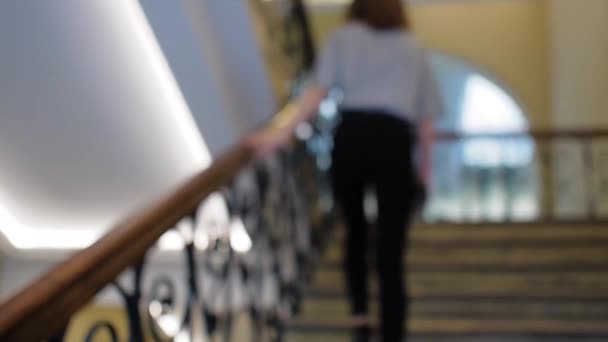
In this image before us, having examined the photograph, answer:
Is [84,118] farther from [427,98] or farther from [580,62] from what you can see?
[580,62]

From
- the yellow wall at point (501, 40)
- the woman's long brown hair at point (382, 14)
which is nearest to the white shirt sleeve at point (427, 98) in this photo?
the woman's long brown hair at point (382, 14)

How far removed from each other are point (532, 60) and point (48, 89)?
5.13 meters

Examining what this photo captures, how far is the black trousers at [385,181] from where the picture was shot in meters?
2.35

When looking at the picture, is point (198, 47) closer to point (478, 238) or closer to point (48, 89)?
point (48, 89)

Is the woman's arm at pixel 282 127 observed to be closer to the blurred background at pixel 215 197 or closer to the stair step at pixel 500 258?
the blurred background at pixel 215 197

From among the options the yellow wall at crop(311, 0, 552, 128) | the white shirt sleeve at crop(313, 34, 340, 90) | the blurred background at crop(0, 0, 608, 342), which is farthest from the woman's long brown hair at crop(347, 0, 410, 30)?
the yellow wall at crop(311, 0, 552, 128)

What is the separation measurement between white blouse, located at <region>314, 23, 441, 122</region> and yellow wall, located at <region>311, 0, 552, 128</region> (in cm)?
440

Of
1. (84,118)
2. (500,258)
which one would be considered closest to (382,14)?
(84,118)

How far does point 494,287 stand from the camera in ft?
11.8

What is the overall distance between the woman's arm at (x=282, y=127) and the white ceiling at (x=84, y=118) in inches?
30.8

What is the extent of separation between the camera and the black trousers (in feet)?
7.71


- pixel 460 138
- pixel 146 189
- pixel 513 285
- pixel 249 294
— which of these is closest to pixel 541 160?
pixel 460 138

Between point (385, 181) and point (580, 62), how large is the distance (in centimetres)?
407

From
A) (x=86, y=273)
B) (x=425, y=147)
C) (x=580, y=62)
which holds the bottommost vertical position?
(x=86, y=273)
